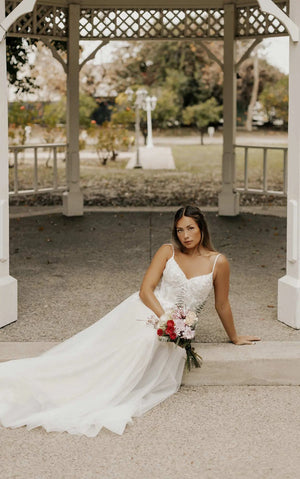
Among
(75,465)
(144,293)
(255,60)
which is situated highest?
(255,60)

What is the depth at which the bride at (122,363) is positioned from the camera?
420cm

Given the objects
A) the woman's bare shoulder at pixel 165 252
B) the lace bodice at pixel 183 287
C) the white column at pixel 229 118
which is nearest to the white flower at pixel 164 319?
the lace bodice at pixel 183 287

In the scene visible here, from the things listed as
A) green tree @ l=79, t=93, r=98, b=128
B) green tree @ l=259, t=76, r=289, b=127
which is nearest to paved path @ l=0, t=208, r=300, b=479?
green tree @ l=79, t=93, r=98, b=128

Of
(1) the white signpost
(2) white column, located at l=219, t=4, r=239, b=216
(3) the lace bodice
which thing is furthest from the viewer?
(2) white column, located at l=219, t=4, r=239, b=216

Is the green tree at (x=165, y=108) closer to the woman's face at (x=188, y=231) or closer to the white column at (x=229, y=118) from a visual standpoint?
the white column at (x=229, y=118)

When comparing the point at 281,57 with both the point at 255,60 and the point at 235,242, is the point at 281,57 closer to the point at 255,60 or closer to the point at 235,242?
the point at 255,60

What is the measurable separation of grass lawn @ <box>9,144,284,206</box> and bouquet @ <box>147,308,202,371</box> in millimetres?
9966

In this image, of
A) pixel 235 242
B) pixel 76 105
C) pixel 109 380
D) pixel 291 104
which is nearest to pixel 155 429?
pixel 109 380

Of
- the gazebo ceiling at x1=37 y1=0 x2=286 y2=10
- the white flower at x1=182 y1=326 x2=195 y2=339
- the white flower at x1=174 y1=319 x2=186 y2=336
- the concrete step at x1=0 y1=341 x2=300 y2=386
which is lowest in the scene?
the concrete step at x1=0 y1=341 x2=300 y2=386

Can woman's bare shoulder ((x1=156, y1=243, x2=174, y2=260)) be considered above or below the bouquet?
above

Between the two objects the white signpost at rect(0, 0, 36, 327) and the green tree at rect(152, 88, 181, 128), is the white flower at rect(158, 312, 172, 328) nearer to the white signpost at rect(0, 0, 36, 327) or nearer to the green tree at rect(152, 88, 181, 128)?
the white signpost at rect(0, 0, 36, 327)

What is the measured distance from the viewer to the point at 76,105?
11.3 m

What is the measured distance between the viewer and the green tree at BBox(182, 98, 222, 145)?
36.5 metres

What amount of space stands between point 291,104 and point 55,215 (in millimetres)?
6840
